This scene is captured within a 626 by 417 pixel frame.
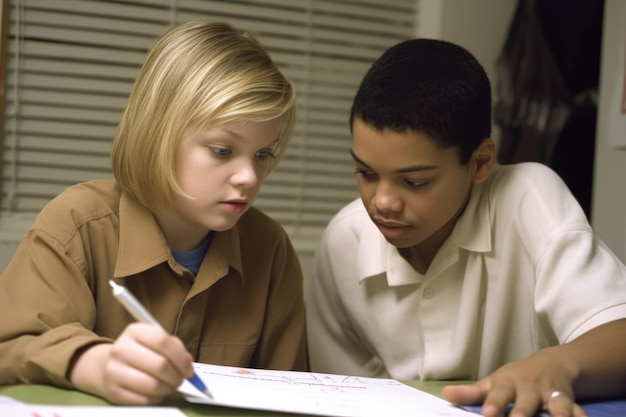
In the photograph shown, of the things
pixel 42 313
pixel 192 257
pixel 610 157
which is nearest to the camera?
pixel 42 313

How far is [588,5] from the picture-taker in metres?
2.09

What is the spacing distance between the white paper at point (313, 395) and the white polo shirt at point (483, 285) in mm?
266

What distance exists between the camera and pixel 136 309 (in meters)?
0.73

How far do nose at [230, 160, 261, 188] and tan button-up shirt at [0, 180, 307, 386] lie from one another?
0.48 feet

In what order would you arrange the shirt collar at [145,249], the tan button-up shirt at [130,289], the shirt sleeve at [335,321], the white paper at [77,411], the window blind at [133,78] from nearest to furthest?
1. the white paper at [77,411]
2. the tan button-up shirt at [130,289]
3. the shirt collar at [145,249]
4. the shirt sleeve at [335,321]
5. the window blind at [133,78]

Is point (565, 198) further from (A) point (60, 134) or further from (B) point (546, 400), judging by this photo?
(A) point (60, 134)

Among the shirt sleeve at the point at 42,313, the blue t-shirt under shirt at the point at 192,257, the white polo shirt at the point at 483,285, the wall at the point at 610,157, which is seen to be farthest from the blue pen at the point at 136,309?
the wall at the point at 610,157

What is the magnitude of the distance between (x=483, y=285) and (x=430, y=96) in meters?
0.34

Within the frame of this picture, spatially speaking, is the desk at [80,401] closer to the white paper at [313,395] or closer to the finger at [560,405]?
the white paper at [313,395]

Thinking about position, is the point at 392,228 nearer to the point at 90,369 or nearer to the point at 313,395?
the point at 313,395

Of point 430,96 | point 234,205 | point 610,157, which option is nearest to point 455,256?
point 430,96

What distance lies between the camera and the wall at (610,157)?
5.83ft

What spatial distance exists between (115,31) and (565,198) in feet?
3.73

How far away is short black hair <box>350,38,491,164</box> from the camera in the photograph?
113 centimetres
